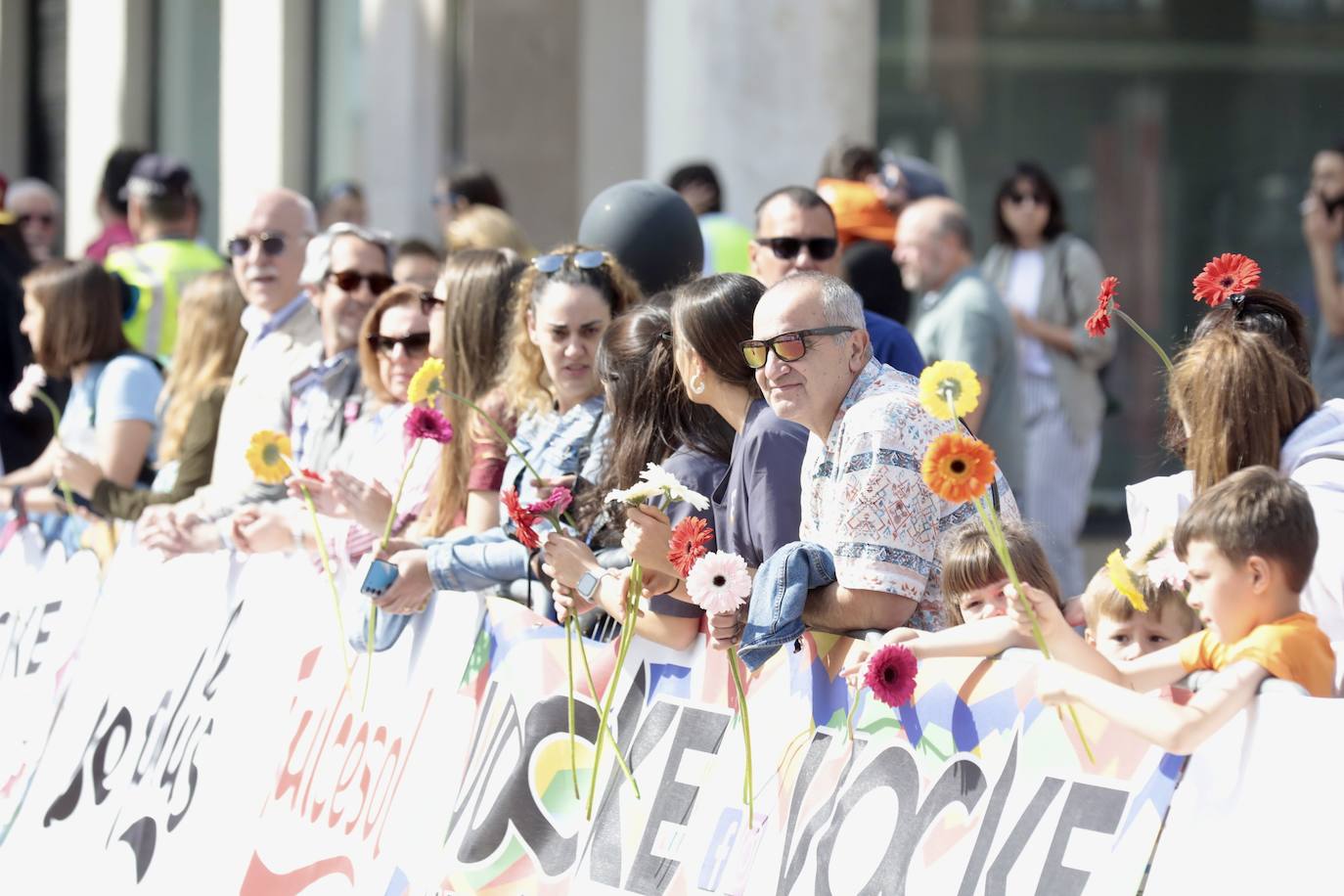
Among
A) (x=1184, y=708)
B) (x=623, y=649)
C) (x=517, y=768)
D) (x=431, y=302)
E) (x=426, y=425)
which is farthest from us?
(x=431, y=302)

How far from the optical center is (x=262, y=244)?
7.04 m

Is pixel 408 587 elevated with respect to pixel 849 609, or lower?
lower

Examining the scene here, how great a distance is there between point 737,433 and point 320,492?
58.0 inches

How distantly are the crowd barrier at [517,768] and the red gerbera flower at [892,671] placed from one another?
66mm

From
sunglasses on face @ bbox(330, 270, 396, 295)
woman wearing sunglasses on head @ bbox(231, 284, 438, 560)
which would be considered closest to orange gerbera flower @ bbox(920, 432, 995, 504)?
woman wearing sunglasses on head @ bbox(231, 284, 438, 560)

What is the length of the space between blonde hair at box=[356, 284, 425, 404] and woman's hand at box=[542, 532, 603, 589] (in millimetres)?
2025

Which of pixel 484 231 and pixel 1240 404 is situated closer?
pixel 1240 404

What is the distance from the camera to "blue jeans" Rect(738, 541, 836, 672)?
145 inches

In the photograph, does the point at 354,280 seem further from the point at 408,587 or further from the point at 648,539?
the point at 648,539

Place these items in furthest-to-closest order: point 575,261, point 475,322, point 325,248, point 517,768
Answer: point 325,248 < point 475,322 < point 575,261 < point 517,768

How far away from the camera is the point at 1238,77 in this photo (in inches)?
568

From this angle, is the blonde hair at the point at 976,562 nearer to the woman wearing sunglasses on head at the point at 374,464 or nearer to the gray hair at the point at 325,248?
the woman wearing sunglasses on head at the point at 374,464

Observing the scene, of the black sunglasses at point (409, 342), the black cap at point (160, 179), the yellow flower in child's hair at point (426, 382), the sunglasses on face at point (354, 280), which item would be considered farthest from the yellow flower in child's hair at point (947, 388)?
the black cap at point (160, 179)

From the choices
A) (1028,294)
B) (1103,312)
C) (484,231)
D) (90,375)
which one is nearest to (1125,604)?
(1103,312)
